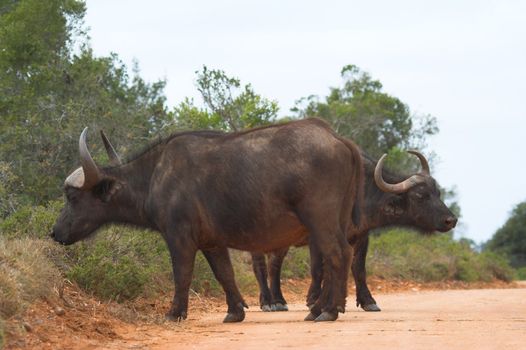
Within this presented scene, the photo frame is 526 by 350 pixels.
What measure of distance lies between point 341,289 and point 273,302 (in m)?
3.53

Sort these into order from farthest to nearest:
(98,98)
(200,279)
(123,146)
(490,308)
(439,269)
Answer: (439,269) < (98,98) < (123,146) < (200,279) < (490,308)

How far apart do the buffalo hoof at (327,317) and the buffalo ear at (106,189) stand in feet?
11.1

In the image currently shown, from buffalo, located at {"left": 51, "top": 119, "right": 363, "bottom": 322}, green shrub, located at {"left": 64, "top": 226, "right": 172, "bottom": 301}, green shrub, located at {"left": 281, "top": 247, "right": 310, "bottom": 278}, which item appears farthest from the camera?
green shrub, located at {"left": 281, "top": 247, "right": 310, "bottom": 278}

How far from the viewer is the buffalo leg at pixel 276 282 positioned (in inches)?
651

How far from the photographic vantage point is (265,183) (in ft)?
43.4

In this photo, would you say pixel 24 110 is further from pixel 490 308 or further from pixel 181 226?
pixel 490 308

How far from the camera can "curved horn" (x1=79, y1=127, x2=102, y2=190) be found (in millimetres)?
13834

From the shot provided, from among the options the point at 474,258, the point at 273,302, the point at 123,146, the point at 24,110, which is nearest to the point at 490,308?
the point at 273,302

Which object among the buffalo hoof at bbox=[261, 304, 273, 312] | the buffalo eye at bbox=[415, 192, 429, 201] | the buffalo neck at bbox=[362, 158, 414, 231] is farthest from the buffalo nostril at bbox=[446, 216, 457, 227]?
the buffalo hoof at bbox=[261, 304, 273, 312]

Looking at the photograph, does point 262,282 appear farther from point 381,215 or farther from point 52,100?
point 52,100

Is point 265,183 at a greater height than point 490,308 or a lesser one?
greater

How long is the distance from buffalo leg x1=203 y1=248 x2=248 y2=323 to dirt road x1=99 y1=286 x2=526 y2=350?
190 mm

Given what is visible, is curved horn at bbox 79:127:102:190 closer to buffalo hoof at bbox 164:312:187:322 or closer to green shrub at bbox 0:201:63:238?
green shrub at bbox 0:201:63:238

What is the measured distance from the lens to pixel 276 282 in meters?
16.9
